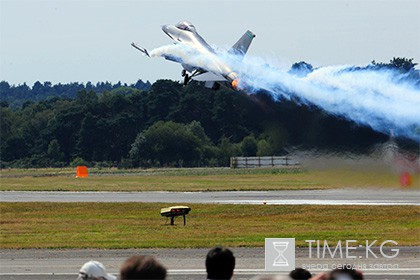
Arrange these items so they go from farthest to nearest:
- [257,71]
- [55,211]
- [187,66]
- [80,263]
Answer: [187,66] → [55,211] → [257,71] → [80,263]

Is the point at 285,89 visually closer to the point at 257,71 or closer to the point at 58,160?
the point at 257,71

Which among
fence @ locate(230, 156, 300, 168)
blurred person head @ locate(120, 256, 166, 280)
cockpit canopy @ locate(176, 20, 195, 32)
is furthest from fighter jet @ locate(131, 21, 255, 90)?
fence @ locate(230, 156, 300, 168)

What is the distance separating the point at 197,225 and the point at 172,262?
1476 cm

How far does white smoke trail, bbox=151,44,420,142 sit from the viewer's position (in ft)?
130

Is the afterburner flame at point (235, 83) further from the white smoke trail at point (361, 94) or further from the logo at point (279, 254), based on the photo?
the logo at point (279, 254)

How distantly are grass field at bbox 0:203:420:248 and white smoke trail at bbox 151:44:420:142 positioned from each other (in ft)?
14.8

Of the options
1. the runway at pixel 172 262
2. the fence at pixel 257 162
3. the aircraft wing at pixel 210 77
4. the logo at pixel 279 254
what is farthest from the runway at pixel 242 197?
the fence at pixel 257 162

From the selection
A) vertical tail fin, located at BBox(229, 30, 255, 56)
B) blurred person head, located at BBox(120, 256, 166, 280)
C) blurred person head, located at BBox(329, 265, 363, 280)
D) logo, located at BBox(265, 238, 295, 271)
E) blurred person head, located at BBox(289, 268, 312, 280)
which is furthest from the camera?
vertical tail fin, located at BBox(229, 30, 255, 56)

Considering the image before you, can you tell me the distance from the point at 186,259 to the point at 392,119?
1099 cm

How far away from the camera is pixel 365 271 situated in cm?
3020

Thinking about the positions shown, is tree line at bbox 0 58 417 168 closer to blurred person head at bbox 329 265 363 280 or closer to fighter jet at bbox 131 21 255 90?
fighter jet at bbox 131 21 255 90

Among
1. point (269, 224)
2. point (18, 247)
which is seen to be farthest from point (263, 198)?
point (18, 247)

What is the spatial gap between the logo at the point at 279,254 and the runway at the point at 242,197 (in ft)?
68.3

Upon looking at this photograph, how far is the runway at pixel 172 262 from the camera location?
2967 cm
